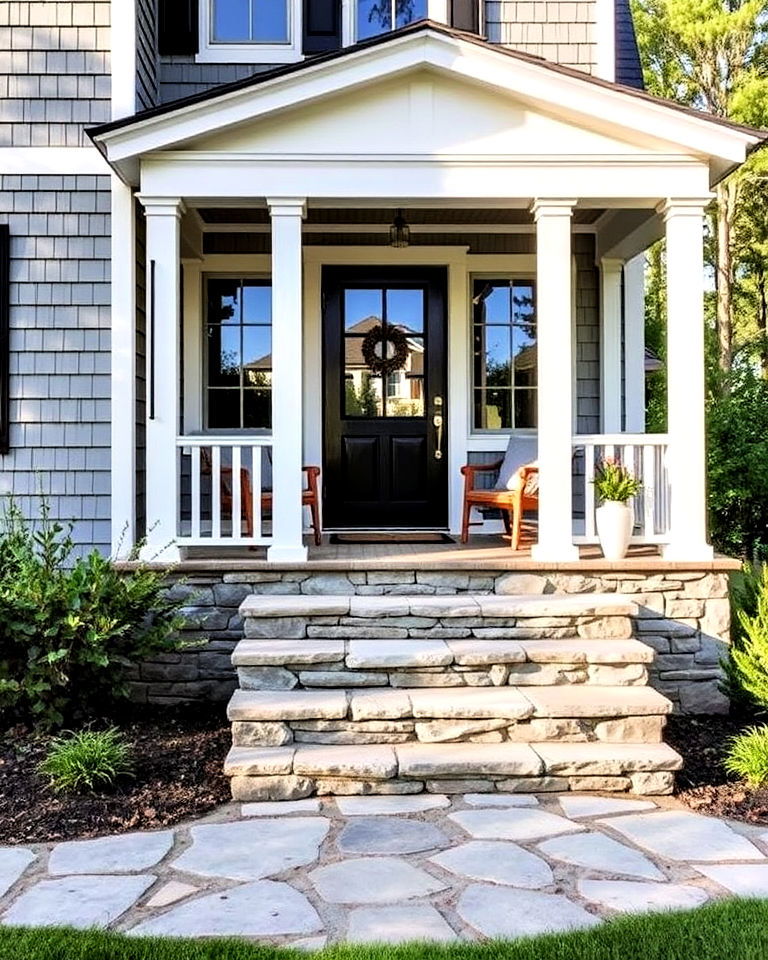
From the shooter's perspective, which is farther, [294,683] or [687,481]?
[687,481]

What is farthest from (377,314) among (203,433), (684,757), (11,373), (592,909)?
(592,909)

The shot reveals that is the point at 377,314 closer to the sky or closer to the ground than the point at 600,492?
closer to the sky

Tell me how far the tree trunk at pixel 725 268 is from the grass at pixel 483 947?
14517mm

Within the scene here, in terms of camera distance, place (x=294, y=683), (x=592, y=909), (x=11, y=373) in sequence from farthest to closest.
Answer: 1. (x=11, y=373)
2. (x=294, y=683)
3. (x=592, y=909)

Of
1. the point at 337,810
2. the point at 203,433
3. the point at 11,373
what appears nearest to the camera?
the point at 337,810

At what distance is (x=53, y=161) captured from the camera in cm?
521

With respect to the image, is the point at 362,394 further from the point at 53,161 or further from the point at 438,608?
the point at 438,608

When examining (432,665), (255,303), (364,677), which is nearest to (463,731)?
(432,665)

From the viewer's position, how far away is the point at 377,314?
6.51 meters

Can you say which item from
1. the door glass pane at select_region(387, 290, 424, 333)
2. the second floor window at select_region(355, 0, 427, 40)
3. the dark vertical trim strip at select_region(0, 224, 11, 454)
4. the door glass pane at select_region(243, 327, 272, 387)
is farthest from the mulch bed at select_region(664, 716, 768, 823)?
the second floor window at select_region(355, 0, 427, 40)

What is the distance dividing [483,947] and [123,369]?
375cm

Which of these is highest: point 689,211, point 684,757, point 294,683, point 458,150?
point 458,150

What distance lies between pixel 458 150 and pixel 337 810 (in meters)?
3.35

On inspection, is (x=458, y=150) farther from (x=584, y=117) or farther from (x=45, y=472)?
(x=45, y=472)
